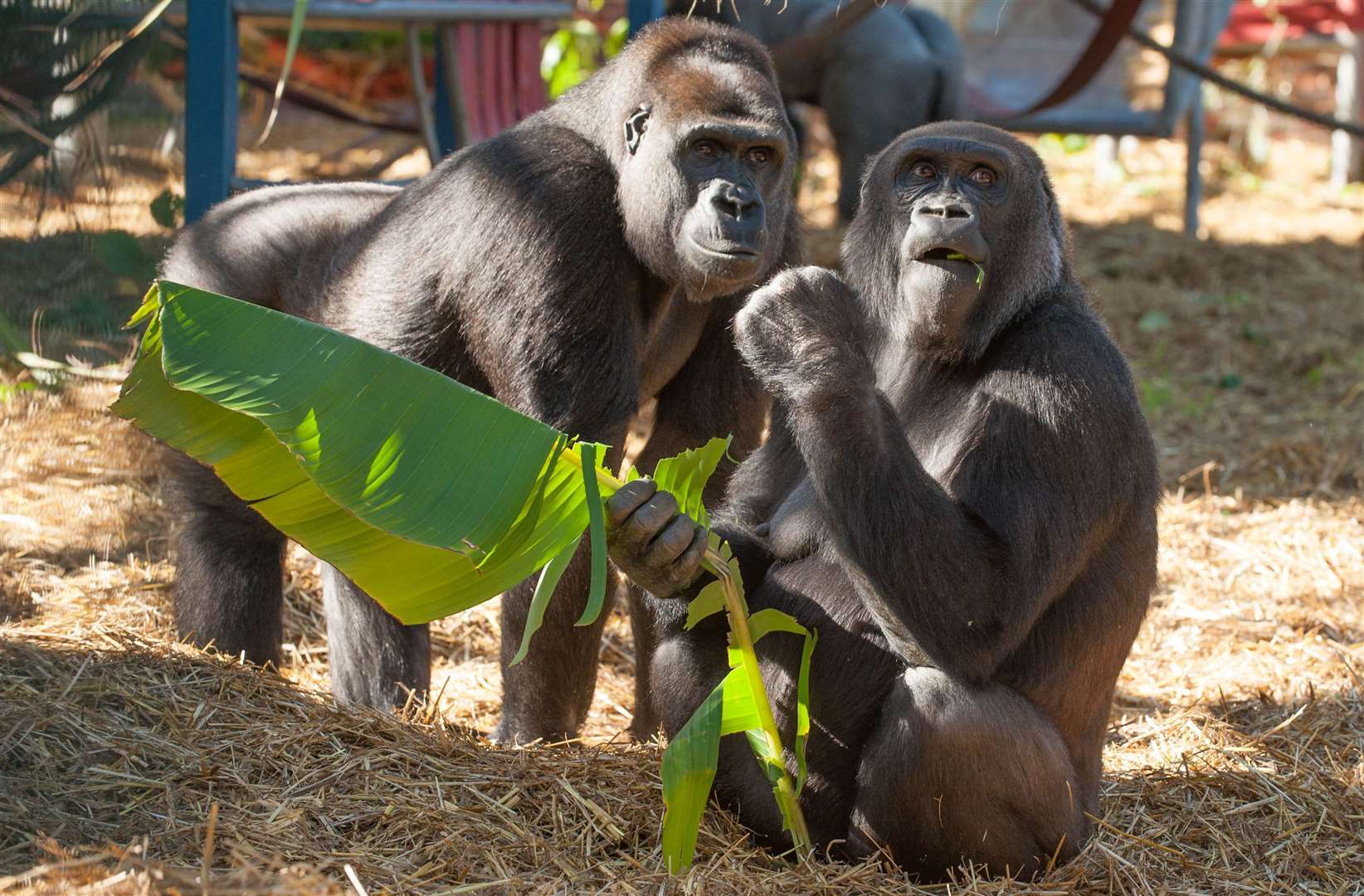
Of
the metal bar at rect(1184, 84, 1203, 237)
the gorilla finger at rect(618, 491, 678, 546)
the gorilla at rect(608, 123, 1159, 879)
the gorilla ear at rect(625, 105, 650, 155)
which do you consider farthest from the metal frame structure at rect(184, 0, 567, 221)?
the metal bar at rect(1184, 84, 1203, 237)

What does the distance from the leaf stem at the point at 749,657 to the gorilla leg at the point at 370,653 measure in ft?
5.50

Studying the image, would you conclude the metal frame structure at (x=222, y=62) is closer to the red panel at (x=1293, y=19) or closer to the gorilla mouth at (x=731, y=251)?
the gorilla mouth at (x=731, y=251)

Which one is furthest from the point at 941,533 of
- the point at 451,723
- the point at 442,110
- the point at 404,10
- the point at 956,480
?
the point at 442,110

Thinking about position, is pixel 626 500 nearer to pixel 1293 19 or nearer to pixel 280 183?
pixel 280 183

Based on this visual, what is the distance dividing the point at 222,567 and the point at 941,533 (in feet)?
8.96

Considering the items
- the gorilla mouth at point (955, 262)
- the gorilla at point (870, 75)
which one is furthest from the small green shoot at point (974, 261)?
the gorilla at point (870, 75)

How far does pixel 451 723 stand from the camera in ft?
13.5

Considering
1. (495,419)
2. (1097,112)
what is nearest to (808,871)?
(495,419)

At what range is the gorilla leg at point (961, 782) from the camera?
10.1 feet

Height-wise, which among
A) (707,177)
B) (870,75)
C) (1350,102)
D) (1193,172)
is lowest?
(1193,172)

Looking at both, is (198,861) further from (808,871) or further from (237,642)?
(237,642)

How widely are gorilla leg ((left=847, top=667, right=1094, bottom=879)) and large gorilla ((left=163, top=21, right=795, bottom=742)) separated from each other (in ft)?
4.09

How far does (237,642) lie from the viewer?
4750 mm

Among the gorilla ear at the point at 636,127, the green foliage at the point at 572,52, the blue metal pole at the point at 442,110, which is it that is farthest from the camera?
the green foliage at the point at 572,52
